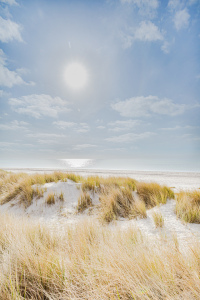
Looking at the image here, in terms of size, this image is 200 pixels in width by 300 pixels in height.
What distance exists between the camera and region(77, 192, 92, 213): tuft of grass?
15.0 feet

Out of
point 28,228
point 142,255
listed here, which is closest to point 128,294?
point 142,255

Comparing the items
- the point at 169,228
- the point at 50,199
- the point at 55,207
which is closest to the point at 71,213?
the point at 55,207

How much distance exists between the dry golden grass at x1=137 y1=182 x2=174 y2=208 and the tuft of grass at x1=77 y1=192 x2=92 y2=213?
69.3 inches

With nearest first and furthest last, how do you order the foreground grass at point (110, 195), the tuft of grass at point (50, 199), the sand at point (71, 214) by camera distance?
the sand at point (71, 214)
the foreground grass at point (110, 195)
the tuft of grass at point (50, 199)

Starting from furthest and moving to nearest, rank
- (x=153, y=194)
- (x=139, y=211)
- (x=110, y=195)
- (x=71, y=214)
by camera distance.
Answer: (x=153, y=194) < (x=110, y=195) < (x=71, y=214) < (x=139, y=211)

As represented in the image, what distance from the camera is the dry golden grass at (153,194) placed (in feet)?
13.8

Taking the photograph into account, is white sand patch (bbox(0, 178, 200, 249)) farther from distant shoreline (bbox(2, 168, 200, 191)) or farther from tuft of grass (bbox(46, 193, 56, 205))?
distant shoreline (bbox(2, 168, 200, 191))

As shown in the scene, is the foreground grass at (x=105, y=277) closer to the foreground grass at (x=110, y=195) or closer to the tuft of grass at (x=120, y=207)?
the tuft of grass at (x=120, y=207)

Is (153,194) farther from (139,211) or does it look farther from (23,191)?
(23,191)

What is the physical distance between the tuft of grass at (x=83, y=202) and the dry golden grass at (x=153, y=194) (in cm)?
176

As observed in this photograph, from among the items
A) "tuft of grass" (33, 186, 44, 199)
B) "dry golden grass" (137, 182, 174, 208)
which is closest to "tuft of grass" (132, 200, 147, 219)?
"dry golden grass" (137, 182, 174, 208)

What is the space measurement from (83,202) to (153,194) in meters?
2.29

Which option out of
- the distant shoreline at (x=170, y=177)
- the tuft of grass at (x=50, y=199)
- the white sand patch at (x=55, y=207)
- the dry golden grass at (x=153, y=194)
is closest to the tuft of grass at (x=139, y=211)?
the dry golden grass at (x=153, y=194)

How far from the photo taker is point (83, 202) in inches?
187
